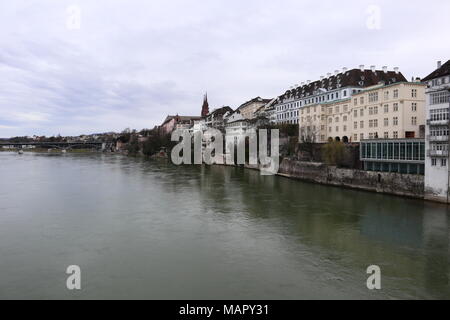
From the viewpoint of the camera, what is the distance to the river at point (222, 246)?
9.70 metres

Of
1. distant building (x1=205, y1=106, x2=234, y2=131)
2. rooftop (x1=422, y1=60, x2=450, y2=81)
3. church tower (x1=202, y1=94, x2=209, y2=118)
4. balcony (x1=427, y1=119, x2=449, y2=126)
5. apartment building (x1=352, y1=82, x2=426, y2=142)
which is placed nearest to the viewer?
balcony (x1=427, y1=119, x2=449, y2=126)

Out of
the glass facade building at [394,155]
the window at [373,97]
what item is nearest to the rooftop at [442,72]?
the glass facade building at [394,155]

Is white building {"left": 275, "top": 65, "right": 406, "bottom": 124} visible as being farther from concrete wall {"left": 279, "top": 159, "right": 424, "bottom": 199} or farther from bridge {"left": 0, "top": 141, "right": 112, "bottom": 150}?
bridge {"left": 0, "top": 141, "right": 112, "bottom": 150}

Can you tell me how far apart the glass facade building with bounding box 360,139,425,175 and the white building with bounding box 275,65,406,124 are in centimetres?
1397

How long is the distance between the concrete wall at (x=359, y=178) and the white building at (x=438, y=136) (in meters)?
0.98

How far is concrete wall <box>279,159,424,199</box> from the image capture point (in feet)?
73.6

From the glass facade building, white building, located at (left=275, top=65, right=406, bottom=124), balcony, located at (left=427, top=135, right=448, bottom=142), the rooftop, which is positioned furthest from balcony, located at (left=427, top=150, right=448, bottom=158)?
white building, located at (left=275, top=65, right=406, bottom=124)

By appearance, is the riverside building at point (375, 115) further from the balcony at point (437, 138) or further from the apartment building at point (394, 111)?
the balcony at point (437, 138)

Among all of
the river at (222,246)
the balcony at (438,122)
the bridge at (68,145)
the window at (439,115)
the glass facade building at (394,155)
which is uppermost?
the bridge at (68,145)

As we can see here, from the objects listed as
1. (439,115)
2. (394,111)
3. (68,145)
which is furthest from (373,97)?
(68,145)

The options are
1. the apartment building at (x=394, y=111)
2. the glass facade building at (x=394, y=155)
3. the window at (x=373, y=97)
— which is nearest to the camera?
the glass facade building at (x=394, y=155)

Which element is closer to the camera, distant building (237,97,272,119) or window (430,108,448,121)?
window (430,108,448,121)
